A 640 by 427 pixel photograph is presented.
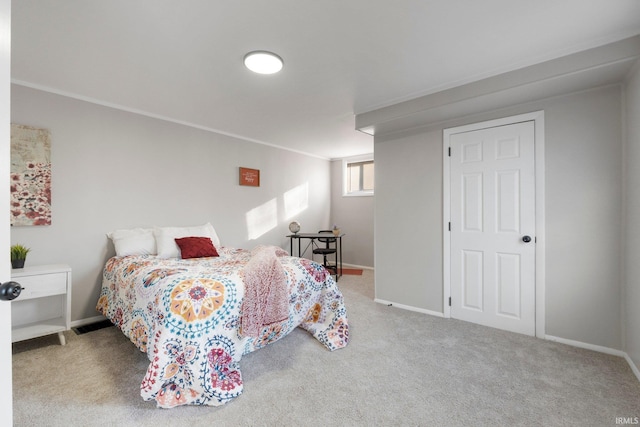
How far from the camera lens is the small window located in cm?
600

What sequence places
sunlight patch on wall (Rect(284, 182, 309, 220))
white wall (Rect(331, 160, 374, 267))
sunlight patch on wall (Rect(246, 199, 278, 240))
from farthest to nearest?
white wall (Rect(331, 160, 374, 267)) → sunlight patch on wall (Rect(284, 182, 309, 220)) → sunlight patch on wall (Rect(246, 199, 278, 240))

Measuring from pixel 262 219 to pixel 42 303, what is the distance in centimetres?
285

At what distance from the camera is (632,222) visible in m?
2.15

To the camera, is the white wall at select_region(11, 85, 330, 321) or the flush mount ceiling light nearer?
the flush mount ceiling light

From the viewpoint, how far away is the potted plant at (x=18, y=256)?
246cm

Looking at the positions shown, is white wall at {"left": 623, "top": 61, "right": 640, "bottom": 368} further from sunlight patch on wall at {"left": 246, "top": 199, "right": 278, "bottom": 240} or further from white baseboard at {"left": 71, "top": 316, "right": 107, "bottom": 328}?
white baseboard at {"left": 71, "top": 316, "right": 107, "bottom": 328}

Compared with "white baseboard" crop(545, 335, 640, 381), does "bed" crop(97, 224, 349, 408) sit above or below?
above

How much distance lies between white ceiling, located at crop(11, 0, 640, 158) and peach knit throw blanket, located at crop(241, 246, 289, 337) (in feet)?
5.55

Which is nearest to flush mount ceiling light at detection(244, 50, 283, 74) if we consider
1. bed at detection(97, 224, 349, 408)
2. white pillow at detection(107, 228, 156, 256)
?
bed at detection(97, 224, 349, 408)

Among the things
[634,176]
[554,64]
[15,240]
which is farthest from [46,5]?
[634,176]

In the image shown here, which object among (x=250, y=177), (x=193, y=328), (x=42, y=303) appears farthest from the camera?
(x=250, y=177)

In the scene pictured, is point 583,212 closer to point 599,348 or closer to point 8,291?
point 599,348

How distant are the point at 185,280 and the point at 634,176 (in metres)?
3.35

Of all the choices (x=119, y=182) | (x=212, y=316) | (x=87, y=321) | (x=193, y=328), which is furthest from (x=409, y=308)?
(x=119, y=182)
